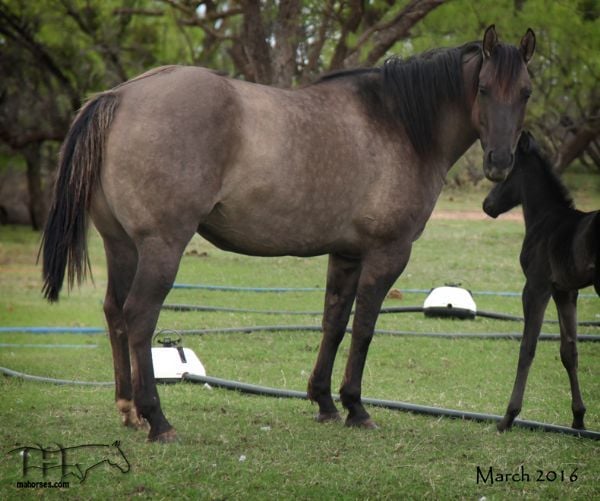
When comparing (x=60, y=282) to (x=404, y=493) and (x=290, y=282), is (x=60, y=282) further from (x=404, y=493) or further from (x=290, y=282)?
(x=290, y=282)

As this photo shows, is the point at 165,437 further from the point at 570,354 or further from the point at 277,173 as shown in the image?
the point at 570,354

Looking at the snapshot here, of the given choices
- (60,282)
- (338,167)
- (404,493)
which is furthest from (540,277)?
(60,282)

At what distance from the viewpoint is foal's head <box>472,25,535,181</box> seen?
229 inches

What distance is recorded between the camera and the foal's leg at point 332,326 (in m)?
6.37

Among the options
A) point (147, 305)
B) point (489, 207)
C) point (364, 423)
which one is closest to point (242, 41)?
point (489, 207)

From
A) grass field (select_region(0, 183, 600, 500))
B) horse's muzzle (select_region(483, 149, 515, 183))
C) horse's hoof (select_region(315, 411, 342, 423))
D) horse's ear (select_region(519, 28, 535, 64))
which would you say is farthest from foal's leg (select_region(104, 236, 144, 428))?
horse's ear (select_region(519, 28, 535, 64))

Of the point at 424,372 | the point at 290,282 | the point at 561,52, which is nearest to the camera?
the point at 424,372

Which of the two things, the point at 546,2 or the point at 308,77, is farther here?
the point at 546,2

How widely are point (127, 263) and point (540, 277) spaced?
2713 mm

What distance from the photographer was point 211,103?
17.8 feet

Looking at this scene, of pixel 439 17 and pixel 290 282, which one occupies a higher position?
pixel 439 17

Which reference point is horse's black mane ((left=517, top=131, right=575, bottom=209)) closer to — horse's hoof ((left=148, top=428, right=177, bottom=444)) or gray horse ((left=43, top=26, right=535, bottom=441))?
gray horse ((left=43, top=26, right=535, bottom=441))

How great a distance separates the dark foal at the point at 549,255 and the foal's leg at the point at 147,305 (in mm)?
2346

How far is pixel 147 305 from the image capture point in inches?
209
